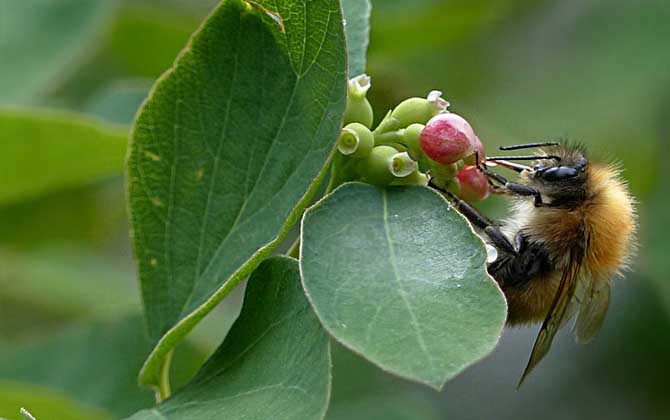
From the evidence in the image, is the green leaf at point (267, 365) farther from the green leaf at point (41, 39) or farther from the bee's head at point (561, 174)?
the green leaf at point (41, 39)

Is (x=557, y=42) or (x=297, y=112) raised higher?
(x=297, y=112)

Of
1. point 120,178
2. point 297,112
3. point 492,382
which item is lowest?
point 492,382

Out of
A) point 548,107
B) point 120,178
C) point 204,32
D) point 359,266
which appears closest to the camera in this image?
point 359,266

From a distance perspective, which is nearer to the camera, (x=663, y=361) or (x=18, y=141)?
(x=18, y=141)

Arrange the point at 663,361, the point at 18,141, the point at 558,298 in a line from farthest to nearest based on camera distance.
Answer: the point at 663,361 < the point at 18,141 < the point at 558,298

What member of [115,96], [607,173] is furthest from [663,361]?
[115,96]

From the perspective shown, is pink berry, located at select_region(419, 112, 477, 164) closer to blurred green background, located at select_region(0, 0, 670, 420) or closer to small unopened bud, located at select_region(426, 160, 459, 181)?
small unopened bud, located at select_region(426, 160, 459, 181)

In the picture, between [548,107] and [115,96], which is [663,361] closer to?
[548,107]

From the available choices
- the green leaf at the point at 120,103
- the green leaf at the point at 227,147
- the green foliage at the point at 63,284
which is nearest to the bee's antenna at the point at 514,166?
the green leaf at the point at 227,147
